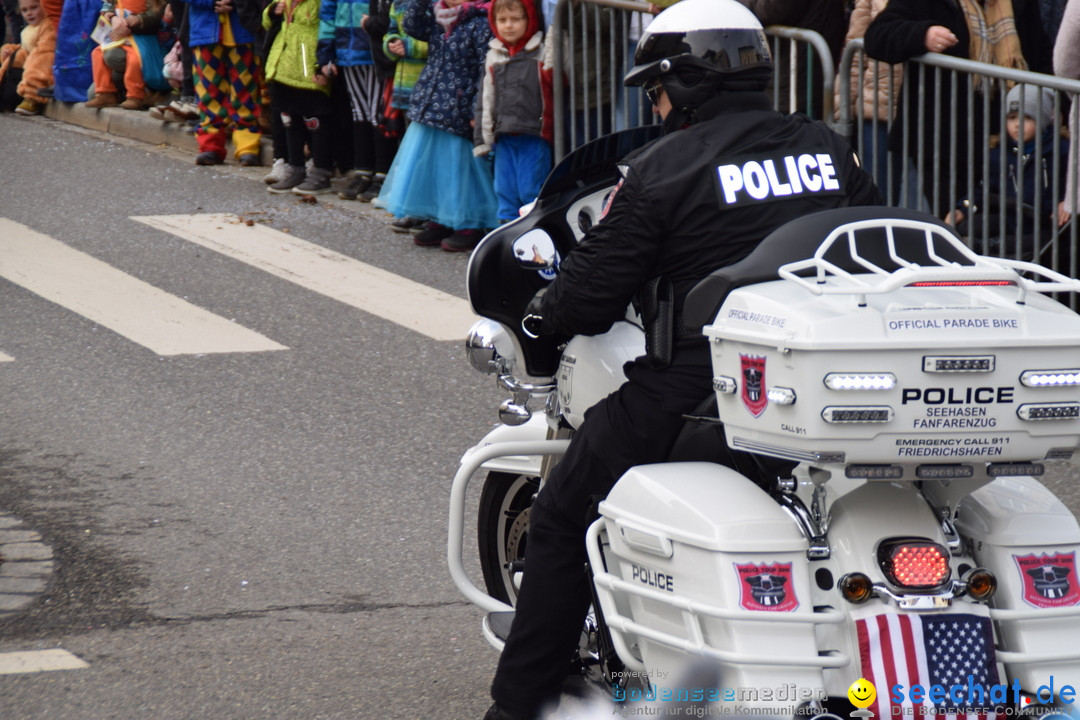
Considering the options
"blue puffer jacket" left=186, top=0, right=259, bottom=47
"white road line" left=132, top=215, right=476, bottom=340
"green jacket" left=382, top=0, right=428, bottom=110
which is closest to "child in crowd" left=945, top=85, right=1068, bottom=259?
"white road line" left=132, top=215, right=476, bottom=340

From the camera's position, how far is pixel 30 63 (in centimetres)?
1684

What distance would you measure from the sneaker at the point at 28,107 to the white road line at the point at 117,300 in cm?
709

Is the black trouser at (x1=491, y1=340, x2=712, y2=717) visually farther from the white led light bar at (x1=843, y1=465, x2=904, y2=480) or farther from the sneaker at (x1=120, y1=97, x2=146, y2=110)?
the sneaker at (x1=120, y1=97, x2=146, y2=110)

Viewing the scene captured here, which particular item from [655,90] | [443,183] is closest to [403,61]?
[443,183]

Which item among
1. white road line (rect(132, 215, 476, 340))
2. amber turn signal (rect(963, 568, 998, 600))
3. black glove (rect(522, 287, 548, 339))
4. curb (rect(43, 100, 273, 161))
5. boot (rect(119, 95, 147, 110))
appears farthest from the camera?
boot (rect(119, 95, 147, 110))

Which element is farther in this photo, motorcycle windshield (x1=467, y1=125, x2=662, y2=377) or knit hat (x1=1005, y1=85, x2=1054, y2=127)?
knit hat (x1=1005, y1=85, x2=1054, y2=127)

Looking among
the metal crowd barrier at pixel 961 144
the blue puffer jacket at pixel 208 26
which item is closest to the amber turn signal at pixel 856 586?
the metal crowd barrier at pixel 961 144

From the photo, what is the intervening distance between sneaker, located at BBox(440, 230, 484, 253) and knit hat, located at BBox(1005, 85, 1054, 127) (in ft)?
12.5

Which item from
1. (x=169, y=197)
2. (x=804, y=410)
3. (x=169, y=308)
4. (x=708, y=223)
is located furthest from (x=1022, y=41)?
(x=169, y=197)

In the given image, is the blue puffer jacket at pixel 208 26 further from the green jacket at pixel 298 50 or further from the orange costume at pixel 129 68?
the orange costume at pixel 129 68

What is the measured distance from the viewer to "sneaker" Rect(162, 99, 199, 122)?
46.6 ft

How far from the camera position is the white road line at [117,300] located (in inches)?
306

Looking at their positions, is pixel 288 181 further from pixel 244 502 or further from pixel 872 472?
pixel 872 472

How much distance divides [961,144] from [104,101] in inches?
418
